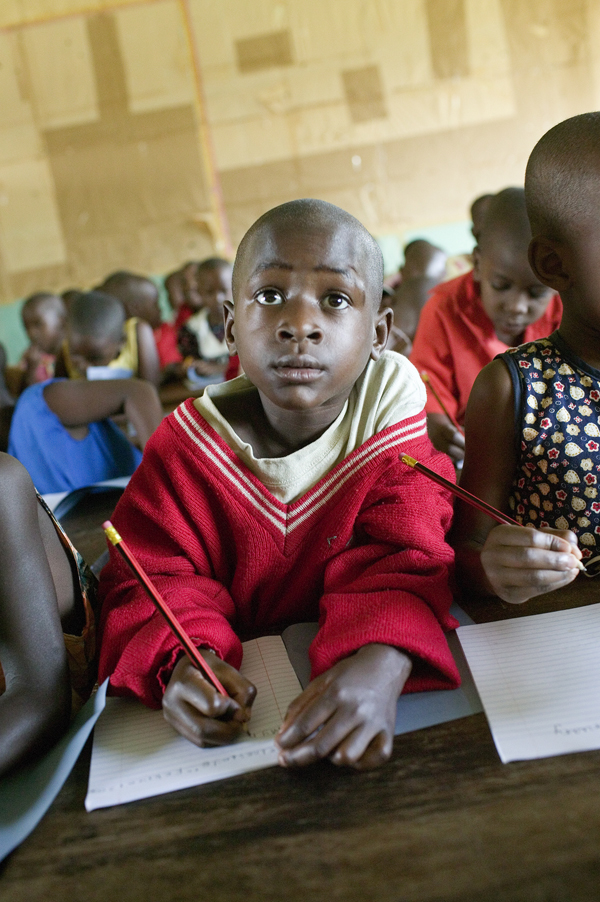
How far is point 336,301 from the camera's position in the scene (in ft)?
2.59

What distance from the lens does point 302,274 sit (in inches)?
30.1

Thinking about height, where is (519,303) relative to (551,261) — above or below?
below

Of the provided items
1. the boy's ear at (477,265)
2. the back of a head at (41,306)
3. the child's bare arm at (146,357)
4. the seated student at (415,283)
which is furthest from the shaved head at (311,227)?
the back of a head at (41,306)

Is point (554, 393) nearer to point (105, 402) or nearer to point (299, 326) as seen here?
point (299, 326)

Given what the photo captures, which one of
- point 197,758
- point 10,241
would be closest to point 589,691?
point 197,758

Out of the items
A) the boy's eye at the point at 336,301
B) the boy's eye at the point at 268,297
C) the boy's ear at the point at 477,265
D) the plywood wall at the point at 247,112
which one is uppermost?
the plywood wall at the point at 247,112

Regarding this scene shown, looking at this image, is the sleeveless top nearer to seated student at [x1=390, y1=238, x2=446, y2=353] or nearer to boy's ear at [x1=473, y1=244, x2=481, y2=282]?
boy's ear at [x1=473, y1=244, x2=481, y2=282]

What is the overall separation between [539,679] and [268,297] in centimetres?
46

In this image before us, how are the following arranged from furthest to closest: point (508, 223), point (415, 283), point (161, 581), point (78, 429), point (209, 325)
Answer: point (209, 325) < point (415, 283) < point (78, 429) < point (508, 223) < point (161, 581)

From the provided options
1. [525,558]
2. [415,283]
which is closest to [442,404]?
[525,558]

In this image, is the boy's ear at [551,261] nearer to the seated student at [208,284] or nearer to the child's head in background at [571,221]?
the child's head in background at [571,221]

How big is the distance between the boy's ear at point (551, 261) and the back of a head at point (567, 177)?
11 mm

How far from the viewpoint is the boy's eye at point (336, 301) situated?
0.78 meters

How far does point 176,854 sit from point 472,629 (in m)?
0.34
